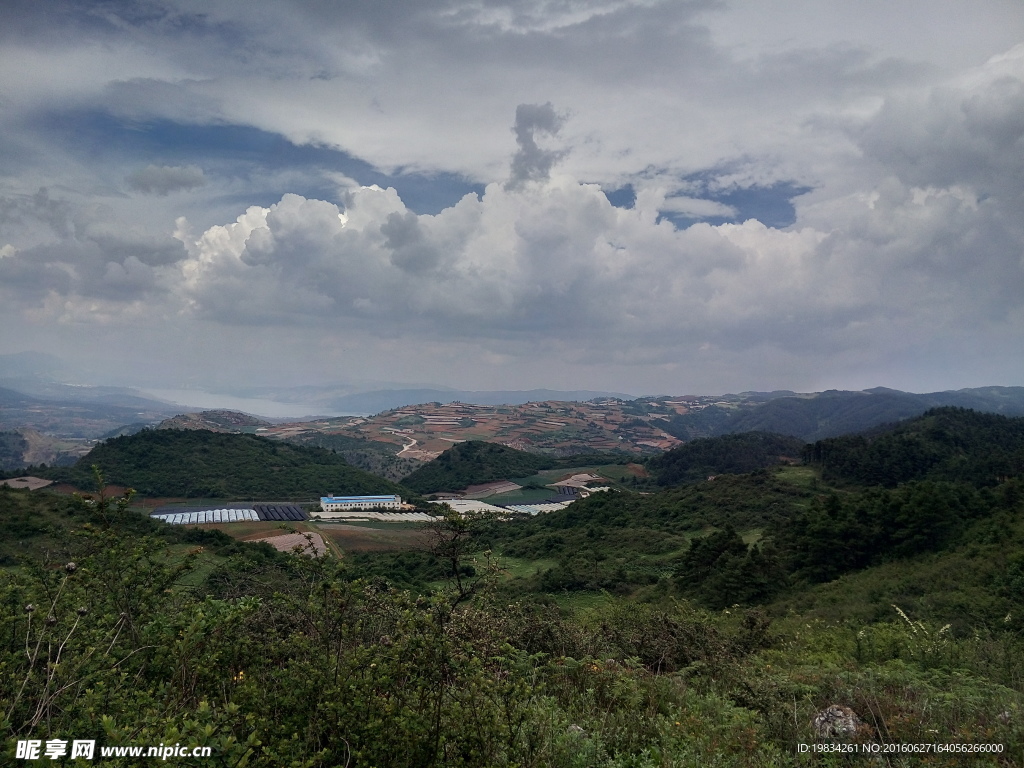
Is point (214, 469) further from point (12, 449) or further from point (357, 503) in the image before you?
point (12, 449)

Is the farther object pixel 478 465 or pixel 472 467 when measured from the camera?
pixel 478 465

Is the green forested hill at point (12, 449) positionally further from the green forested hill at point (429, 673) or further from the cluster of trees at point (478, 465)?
the green forested hill at point (429, 673)

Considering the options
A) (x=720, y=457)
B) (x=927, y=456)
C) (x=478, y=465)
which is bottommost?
(x=478, y=465)

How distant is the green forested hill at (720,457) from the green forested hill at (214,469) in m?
46.7

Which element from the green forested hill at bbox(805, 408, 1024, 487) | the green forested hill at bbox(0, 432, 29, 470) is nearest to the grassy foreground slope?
the green forested hill at bbox(805, 408, 1024, 487)

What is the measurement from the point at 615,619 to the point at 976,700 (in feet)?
28.3

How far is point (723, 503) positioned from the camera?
2051 inches

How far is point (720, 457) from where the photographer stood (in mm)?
95375

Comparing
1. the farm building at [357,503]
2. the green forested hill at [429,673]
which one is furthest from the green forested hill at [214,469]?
the green forested hill at [429,673]

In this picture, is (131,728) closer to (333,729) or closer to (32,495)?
(333,729)

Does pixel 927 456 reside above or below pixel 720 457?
above

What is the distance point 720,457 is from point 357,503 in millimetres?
61538

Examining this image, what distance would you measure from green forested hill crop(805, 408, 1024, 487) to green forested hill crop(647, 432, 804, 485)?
2542 centimetres

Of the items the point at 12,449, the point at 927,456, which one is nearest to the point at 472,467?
the point at 927,456
